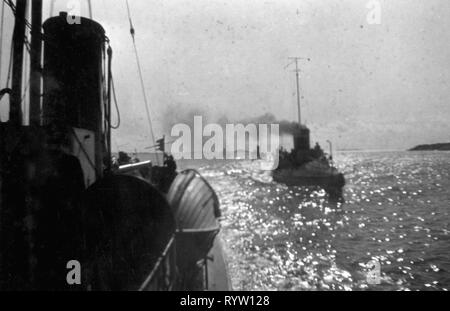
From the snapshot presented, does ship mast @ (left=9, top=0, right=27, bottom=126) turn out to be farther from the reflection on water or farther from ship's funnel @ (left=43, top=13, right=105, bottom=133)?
the reflection on water

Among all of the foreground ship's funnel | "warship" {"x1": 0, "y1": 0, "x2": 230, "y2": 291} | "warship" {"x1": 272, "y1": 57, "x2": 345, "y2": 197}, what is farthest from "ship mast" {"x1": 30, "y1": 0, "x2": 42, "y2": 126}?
"warship" {"x1": 272, "y1": 57, "x2": 345, "y2": 197}

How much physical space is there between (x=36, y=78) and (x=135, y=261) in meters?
5.36

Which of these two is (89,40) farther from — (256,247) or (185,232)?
(256,247)

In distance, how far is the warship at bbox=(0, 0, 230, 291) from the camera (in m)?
6.22

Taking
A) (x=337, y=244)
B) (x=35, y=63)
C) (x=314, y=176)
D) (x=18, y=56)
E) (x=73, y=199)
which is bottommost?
(x=337, y=244)

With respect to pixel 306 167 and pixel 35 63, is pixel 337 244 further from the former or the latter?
pixel 306 167

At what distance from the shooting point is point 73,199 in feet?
23.4

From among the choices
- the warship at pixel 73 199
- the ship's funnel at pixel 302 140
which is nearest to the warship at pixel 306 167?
the ship's funnel at pixel 302 140

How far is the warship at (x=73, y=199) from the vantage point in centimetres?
622

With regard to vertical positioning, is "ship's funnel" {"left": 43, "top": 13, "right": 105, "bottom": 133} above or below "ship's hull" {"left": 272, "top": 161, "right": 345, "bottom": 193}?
above

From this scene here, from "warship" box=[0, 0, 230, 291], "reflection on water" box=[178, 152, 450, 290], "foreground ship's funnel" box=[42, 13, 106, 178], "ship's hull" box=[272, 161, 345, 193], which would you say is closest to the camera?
"warship" box=[0, 0, 230, 291]

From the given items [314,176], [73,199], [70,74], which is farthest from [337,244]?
[314,176]
